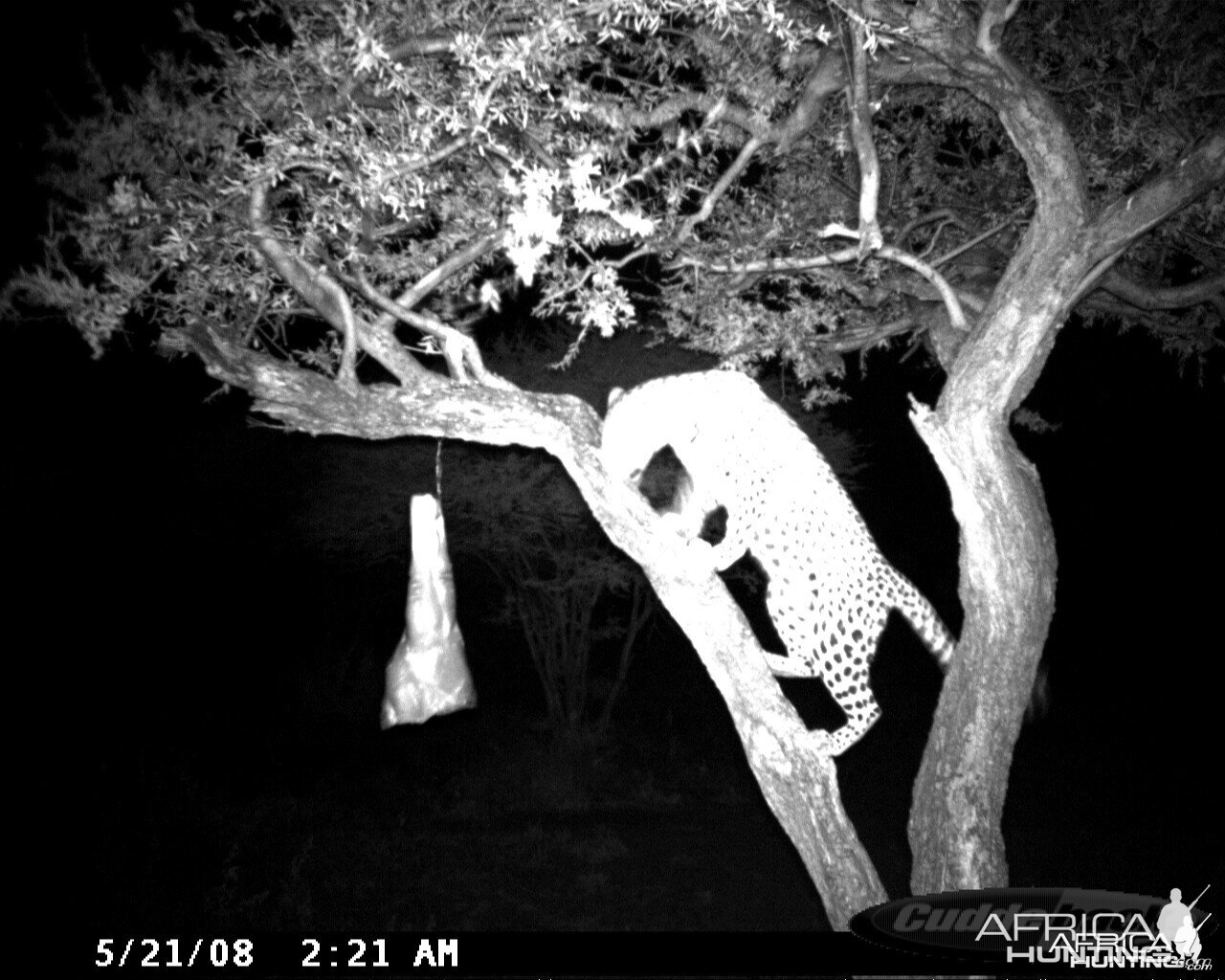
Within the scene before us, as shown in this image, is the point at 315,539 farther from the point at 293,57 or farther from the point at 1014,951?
the point at 1014,951

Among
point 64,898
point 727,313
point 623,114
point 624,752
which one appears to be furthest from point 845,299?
point 624,752

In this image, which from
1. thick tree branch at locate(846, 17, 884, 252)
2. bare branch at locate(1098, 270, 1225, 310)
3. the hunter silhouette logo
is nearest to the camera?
the hunter silhouette logo

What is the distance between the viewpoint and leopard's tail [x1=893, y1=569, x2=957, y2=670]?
4.07m

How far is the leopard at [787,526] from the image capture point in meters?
3.85

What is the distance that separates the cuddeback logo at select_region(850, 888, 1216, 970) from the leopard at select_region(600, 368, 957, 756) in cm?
65

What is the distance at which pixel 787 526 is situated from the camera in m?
3.84

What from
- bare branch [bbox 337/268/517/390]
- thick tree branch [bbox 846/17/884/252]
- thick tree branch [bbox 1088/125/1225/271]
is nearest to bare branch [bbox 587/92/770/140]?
thick tree branch [bbox 846/17/884/252]

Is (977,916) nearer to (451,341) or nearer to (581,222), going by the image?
(451,341)

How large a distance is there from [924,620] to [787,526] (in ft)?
2.66

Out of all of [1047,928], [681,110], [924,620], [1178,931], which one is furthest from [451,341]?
[1178,931]

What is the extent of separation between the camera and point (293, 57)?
13.0ft

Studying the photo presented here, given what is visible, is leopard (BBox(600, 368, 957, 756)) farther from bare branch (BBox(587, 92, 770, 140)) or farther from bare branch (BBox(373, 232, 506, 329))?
bare branch (BBox(587, 92, 770, 140))

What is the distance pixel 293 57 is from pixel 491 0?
2.59 ft

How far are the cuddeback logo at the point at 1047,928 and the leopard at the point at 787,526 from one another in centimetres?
65
